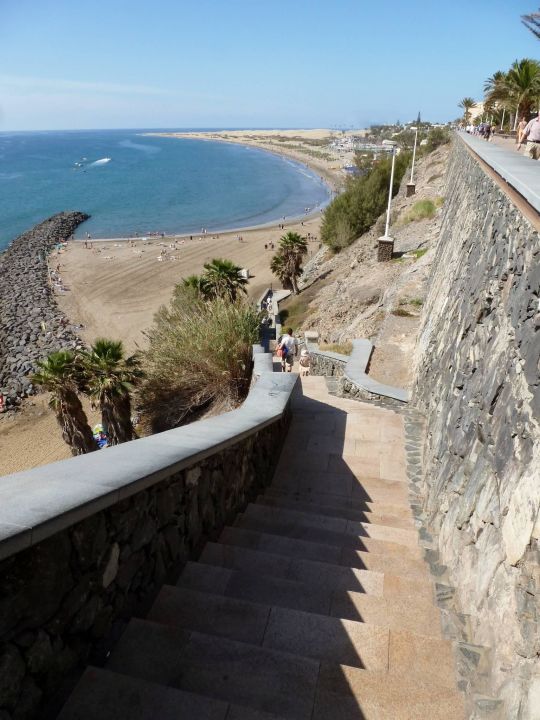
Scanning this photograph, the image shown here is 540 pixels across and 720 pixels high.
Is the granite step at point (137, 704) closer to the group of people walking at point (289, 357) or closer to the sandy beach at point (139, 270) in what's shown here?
the group of people walking at point (289, 357)

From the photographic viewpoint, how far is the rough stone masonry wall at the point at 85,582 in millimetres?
2244

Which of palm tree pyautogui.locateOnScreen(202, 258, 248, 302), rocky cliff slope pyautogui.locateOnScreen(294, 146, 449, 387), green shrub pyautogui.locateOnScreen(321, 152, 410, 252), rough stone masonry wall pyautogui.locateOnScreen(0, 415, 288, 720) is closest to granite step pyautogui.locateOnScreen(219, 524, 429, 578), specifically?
rough stone masonry wall pyautogui.locateOnScreen(0, 415, 288, 720)

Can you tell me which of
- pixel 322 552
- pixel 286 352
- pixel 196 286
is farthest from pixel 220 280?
pixel 322 552

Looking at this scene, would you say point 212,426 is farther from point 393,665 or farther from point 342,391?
point 342,391

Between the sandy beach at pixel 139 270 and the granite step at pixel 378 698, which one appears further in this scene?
the sandy beach at pixel 139 270

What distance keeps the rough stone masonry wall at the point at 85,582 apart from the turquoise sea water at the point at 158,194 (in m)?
61.9

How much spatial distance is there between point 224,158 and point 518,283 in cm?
17239

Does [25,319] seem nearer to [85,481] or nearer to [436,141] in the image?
[85,481]

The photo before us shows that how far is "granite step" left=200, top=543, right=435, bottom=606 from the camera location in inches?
151

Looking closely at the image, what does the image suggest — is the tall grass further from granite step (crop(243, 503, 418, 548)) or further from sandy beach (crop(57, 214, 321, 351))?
sandy beach (crop(57, 214, 321, 351))

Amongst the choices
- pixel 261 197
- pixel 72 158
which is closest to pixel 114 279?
pixel 261 197

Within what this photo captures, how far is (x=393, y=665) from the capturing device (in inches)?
117

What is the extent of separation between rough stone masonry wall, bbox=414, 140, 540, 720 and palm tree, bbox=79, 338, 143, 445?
10811 millimetres

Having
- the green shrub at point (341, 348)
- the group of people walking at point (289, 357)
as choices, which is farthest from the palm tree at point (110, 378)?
the green shrub at point (341, 348)
